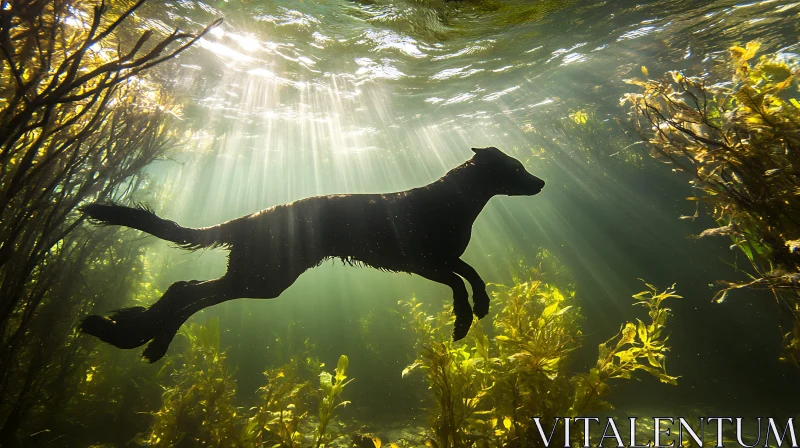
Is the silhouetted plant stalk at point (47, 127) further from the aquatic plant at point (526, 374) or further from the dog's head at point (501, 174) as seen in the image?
the aquatic plant at point (526, 374)

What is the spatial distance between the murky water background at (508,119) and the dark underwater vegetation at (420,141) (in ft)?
0.32

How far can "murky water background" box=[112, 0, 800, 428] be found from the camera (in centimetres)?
823

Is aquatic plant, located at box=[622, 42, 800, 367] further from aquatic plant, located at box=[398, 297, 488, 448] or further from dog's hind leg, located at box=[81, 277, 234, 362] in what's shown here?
dog's hind leg, located at box=[81, 277, 234, 362]

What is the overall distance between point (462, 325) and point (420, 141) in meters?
21.8

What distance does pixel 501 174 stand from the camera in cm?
372

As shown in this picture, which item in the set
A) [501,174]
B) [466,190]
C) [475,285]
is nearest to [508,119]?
[501,174]

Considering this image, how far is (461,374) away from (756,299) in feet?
44.2

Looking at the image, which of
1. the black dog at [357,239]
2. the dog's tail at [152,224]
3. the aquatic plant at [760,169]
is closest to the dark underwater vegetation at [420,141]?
the aquatic plant at [760,169]

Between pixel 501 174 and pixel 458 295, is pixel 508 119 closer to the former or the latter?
pixel 501 174

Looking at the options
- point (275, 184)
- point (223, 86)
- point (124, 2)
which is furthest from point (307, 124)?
point (275, 184)

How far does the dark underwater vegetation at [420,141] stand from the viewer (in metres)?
3.08

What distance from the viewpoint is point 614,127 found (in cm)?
1783

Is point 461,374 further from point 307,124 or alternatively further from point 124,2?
point 307,124

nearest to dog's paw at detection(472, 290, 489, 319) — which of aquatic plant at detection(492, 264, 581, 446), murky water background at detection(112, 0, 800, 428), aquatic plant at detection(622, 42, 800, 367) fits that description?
aquatic plant at detection(492, 264, 581, 446)
